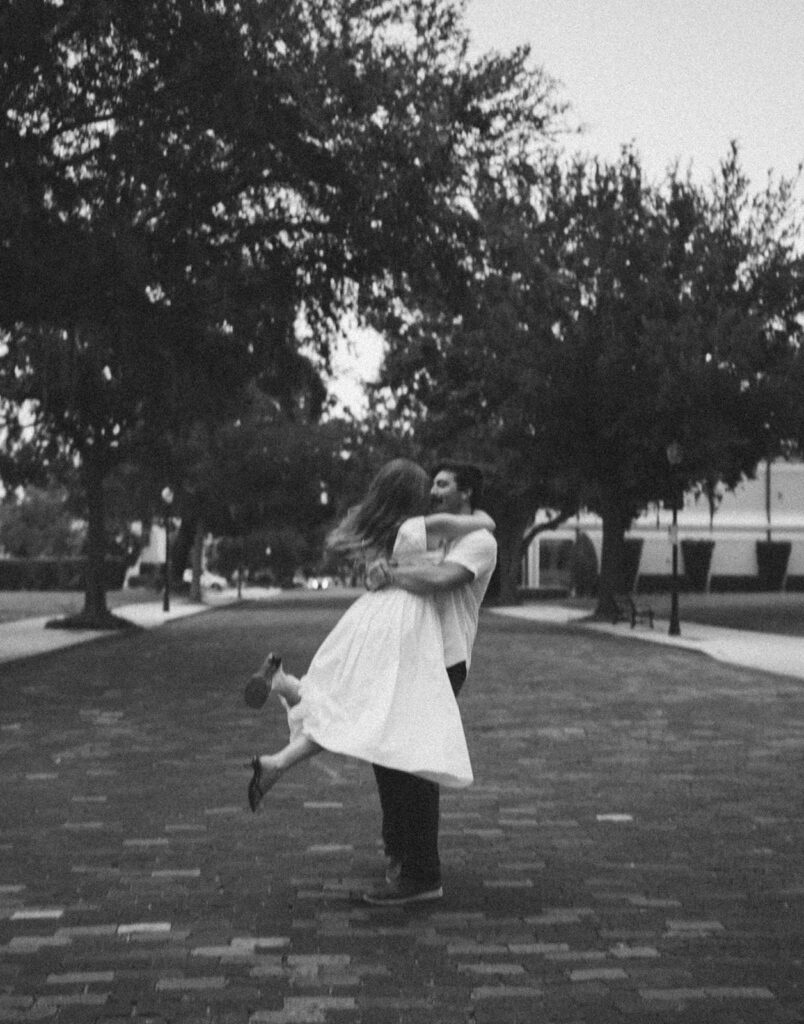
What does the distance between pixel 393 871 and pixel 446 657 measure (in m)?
0.91

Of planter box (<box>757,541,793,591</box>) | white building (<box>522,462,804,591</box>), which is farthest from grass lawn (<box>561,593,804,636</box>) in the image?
white building (<box>522,462,804,591</box>)

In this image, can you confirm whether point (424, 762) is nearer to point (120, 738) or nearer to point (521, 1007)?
point (521, 1007)

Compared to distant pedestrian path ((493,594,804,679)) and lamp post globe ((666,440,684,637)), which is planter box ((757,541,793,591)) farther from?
lamp post globe ((666,440,684,637))

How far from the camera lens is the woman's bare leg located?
6.90 m

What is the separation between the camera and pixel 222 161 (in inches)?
805

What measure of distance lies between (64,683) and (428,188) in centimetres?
750

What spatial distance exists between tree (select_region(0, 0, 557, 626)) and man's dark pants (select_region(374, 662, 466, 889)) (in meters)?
12.6

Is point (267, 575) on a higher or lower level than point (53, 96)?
lower

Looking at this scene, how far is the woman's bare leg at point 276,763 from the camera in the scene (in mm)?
6898

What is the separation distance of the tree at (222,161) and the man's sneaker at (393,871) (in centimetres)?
1263

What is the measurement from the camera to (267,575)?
11900cm

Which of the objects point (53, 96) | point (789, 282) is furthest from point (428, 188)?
point (789, 282)

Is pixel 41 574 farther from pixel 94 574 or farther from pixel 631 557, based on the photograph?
pixel 94 574

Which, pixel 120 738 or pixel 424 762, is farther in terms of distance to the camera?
pixel 120 738
